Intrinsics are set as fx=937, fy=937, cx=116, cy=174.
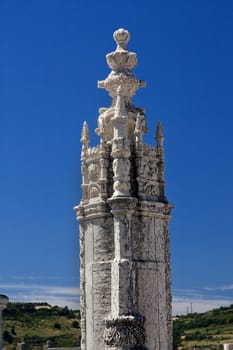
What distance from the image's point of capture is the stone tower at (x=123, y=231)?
765 inches

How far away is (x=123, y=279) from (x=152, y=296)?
3.12 feet

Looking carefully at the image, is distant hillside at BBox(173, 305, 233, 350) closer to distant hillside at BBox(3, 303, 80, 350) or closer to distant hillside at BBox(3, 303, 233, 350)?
distant hillside at BBox(3, 303, 233, 350)

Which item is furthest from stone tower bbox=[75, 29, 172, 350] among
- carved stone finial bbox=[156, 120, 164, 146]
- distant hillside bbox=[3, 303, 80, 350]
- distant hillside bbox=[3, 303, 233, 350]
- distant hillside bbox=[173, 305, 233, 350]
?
distant hillside bbox=[173, 305, 233, 350]

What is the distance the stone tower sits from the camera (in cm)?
1942

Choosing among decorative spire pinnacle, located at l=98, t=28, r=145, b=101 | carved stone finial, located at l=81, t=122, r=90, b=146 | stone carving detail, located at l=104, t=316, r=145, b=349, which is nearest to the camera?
stone carving detail, located at l=104, t=316, r=145, b=349

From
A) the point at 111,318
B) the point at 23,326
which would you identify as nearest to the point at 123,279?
the point at 111,318

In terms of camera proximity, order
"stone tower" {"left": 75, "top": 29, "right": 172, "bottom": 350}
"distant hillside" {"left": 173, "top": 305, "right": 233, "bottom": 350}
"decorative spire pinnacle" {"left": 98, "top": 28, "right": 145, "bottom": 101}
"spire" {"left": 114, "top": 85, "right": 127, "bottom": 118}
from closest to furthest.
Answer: "stone tower" {"left": 75, "top": 29, "right": 172, "bottom": 350} → "spire" {"left": 114, "top": 85, "right": 127, "bottom": 118} → "decorative spire pinnacle" {"left": 98, "top": 28, "right": 145, "bottom": 101} → "distant hillside" {"left": 173, "top": 305, "right": 233, "bottom": 350}

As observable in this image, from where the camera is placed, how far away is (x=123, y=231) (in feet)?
64.1

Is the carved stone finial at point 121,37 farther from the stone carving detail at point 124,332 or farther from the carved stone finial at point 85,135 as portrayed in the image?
the stone carving detail at point 124,332

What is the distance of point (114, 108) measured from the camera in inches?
819

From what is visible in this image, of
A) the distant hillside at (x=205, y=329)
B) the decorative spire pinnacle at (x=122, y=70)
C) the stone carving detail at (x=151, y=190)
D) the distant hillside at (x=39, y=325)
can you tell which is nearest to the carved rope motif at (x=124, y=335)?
the stone carving detail at (x=151, y=190)

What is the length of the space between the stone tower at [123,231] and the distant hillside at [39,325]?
39222mm

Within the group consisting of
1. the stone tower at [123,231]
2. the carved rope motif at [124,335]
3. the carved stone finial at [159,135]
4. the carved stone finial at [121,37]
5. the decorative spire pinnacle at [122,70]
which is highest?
the carved stone finial at [121,37]

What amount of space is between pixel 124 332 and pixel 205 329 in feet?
227
